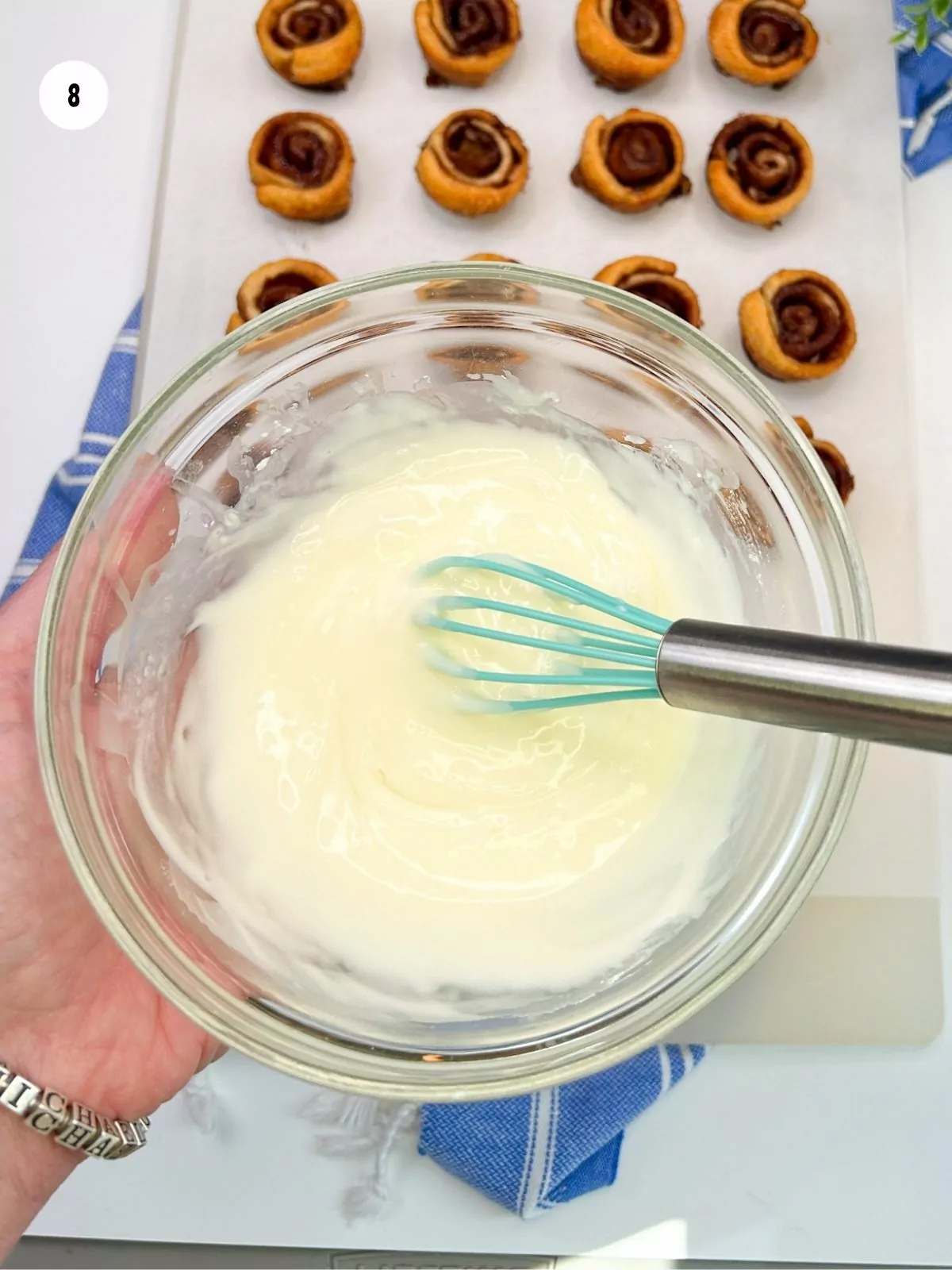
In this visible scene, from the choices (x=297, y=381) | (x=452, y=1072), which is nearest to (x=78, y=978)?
(x=452, y=1072)

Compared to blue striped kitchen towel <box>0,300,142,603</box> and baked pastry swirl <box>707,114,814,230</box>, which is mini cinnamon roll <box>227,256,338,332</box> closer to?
blue striped kitchen towel <box>0,300,142,603</box>

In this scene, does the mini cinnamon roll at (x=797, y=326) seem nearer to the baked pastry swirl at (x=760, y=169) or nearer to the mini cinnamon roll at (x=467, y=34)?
the baked pastry swirl at (x=760, y=169)

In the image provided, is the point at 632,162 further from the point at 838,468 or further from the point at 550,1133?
the point at 550,1133

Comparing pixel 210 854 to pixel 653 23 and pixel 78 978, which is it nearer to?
pixel 78 978

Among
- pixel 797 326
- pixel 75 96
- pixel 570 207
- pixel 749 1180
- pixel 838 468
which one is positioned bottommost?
pixel 749 1180

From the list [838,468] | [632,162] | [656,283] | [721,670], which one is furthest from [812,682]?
[632,162]

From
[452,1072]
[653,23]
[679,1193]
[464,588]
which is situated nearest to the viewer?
[452,1072]

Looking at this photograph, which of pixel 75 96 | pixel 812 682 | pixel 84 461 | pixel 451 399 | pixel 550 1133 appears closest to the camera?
pixel 812 682

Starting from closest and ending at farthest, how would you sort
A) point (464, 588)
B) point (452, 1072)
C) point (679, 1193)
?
point (452, 1072), point (464, 588), point (679, 1193)
